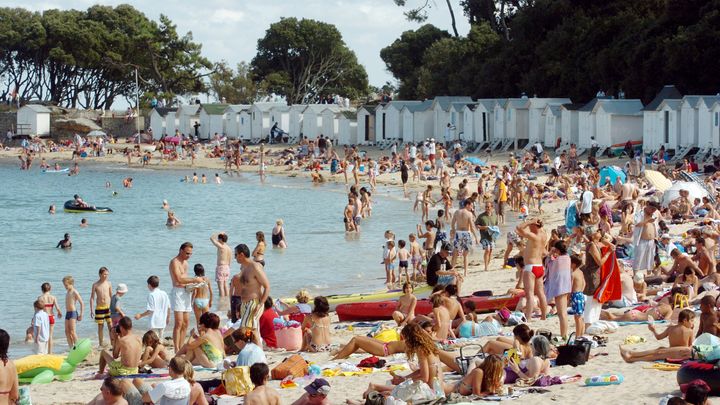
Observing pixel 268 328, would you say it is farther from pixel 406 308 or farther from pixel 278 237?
pixel 278 237

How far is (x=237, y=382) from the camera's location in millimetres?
10781

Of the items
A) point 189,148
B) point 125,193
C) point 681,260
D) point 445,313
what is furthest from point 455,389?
point 189,148

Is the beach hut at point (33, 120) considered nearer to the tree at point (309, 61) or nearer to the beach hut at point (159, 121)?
the beach hut at point (159, 121)

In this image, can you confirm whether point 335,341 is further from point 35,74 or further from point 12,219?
point 35,74

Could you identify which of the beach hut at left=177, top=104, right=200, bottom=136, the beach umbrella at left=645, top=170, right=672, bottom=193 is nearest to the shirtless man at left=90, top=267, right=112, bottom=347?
the beach umbrella at left=645, top=170, right=672, bottom=193

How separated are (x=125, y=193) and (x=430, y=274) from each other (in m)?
33.2

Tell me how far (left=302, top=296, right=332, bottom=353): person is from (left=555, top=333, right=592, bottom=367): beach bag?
3.01 m

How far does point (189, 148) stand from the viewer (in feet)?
209

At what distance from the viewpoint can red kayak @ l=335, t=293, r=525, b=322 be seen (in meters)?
14.8

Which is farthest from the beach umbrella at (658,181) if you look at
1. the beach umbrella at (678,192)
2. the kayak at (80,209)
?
the kayak at (80,209)

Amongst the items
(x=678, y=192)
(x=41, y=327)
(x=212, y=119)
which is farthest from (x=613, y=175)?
(x=212, y=119)

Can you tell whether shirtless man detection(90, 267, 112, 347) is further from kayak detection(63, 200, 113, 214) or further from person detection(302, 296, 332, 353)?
kayak detection(63, 200, 113, 214)

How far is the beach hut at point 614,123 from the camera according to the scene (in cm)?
4338

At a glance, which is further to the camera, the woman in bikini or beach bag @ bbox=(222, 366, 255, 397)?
beach bag @ bbox=(222, 366, 255, 397)
